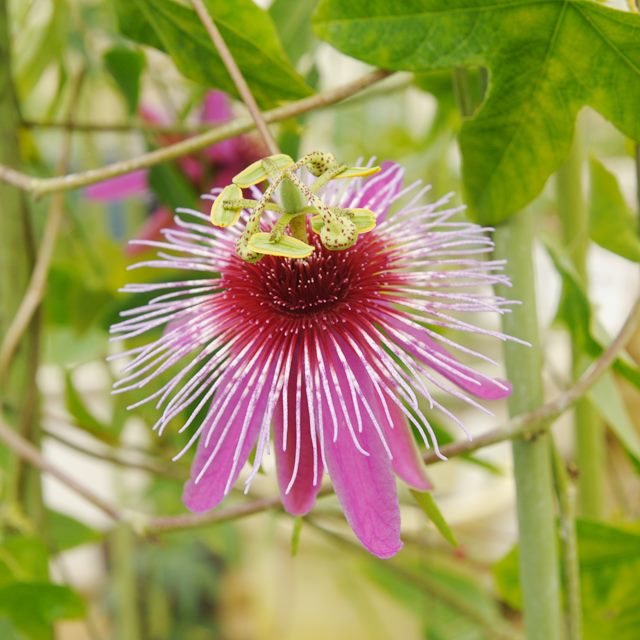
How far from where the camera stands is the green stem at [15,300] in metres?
0.54

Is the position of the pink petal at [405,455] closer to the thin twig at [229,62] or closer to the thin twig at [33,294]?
the thin twig at [229,62]

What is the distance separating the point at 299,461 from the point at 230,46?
189mm

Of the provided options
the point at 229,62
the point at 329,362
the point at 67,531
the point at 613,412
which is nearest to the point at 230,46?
the point at 229,62

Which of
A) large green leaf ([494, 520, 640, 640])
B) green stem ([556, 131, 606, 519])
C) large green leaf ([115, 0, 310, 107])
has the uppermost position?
large green leaf ([115, 0, 310, 107])

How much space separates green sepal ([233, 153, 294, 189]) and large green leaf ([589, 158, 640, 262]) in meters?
0.19

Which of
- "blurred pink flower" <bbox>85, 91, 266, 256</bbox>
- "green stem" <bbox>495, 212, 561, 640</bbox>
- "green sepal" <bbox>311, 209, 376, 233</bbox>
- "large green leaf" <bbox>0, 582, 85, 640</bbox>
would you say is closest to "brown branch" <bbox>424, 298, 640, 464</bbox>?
"green stem" <bbox>495, 212, 561, 640</bbox>

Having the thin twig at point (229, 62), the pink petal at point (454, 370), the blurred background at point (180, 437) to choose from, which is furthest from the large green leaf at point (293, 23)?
the pink petal at point (454, 370)

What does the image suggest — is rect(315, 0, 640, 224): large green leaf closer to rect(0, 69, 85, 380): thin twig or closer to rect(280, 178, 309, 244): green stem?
rect(280, 178, 309, 244): green stem

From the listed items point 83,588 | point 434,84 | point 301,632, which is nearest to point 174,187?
point 434,84

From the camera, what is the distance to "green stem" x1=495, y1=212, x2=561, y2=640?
387mm

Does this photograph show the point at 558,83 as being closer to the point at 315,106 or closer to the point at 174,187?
the point at 315,106

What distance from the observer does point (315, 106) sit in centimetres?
38

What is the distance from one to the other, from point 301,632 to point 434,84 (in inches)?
33.6

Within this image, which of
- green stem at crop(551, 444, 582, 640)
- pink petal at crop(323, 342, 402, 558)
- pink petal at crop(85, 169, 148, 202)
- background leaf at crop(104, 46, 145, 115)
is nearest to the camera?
pink petal at crop(323, 342, 402, 558)
